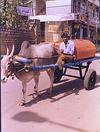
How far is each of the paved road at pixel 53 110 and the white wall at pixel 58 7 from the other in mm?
19655

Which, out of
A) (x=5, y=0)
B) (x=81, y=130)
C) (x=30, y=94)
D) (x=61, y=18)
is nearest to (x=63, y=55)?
(x=30, y=94)

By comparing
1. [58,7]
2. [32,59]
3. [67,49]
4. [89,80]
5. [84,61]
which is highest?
[58,7]

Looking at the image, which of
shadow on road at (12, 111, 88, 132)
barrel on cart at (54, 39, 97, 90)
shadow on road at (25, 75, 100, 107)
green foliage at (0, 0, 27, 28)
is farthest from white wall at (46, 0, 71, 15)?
shadow on road at (12, 111, 88, 132)

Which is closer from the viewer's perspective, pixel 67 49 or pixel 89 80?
pixel 67 49

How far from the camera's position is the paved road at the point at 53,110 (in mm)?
6088

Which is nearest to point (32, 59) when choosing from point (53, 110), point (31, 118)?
point (53, 110)

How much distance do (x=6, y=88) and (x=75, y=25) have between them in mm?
21050

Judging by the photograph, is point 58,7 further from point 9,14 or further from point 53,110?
point 53,110

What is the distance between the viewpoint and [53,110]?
7.11 m

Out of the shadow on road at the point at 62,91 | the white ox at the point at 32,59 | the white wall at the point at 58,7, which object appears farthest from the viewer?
the white wall at the point at 58,7

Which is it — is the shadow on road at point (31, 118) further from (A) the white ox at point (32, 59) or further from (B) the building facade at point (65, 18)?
(B) the building facade at point (65, 18)

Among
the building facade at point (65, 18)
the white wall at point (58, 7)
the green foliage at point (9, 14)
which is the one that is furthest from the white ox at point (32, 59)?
the white wall at point (58, 7)

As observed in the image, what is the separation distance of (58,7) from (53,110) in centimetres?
2273

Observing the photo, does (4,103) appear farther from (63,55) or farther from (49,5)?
(49,5)
